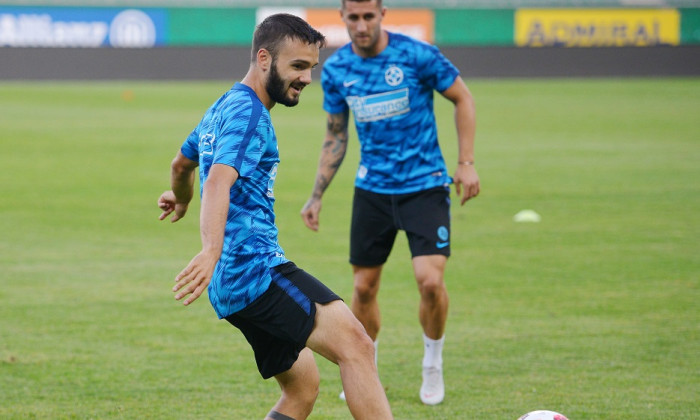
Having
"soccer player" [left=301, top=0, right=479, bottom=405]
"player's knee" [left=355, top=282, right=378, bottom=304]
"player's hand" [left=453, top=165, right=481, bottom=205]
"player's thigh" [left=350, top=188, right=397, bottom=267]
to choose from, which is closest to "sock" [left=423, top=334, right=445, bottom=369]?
"soccer player" [left=301, top=0, right=479, bottom=405]

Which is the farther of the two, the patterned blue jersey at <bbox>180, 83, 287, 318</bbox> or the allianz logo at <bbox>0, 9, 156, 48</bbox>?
the allianz logo at <bbox>0, 9, 156, 48</bbox>

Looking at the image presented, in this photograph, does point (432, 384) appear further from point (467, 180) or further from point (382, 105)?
point (382, 105)

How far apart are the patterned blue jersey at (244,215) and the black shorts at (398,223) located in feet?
6.69

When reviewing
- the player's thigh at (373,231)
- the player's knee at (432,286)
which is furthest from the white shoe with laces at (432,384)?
the player's thigh at (373,231)

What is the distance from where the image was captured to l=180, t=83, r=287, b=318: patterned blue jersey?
4039 millimetres

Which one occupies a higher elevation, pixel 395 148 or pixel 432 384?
pixel 395 148

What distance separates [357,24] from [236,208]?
2373mm

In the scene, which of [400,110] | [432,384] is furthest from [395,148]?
[432,384]

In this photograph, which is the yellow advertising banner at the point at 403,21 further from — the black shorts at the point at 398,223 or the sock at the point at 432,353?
the sock at the point at 432,353

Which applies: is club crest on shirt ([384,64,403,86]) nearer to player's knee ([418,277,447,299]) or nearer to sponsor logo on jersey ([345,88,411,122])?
sponsor logo on jersey ([345,88,411,122])

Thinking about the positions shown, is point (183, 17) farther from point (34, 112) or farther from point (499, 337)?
point (499, 337)

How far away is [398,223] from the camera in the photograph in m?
6.26

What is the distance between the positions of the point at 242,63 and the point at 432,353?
29989mm

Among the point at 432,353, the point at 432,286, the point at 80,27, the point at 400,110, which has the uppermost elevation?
the point at 400,110
